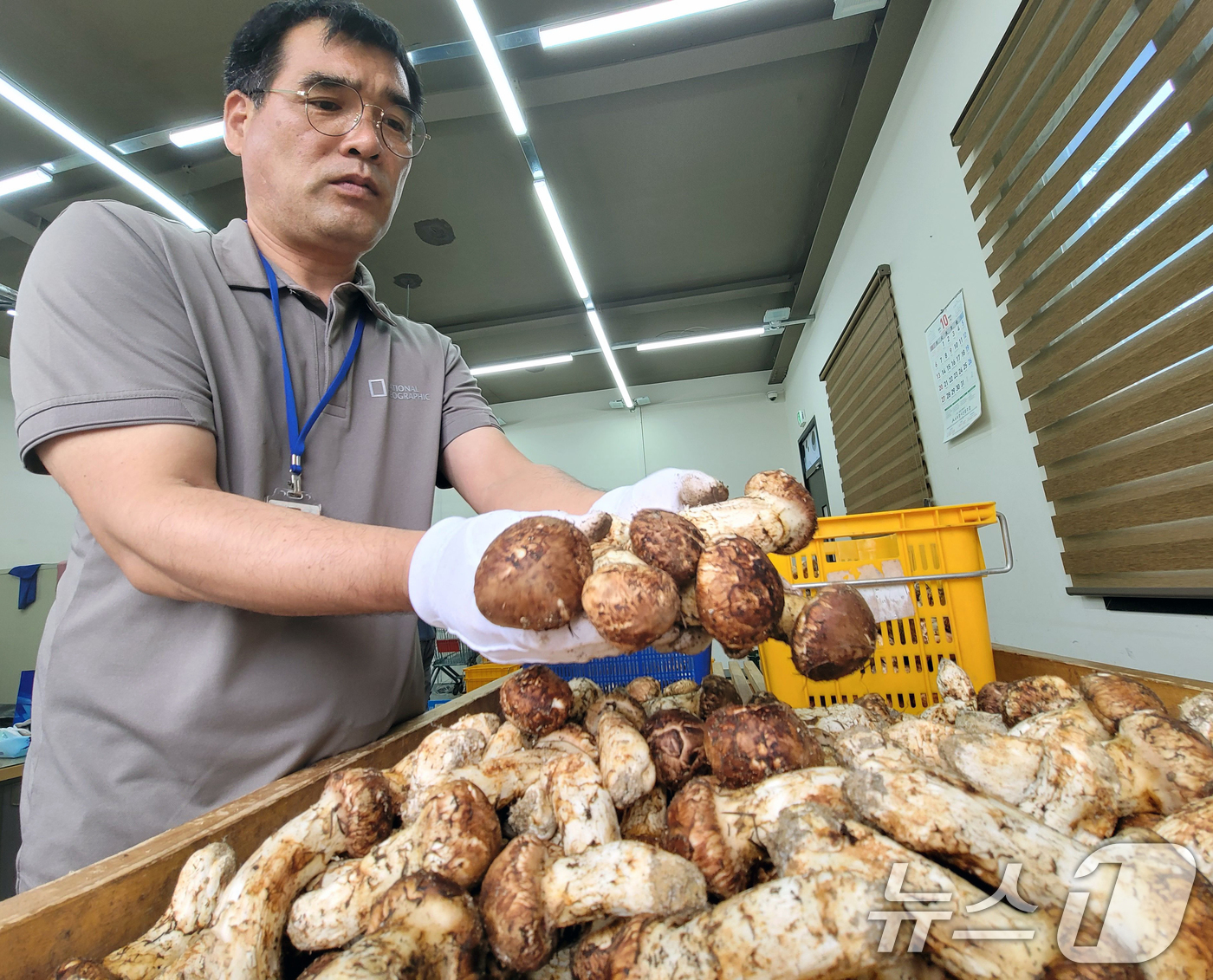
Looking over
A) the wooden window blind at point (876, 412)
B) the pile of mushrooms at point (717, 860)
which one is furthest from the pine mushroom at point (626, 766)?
the wooden window blind at point (876, 412)

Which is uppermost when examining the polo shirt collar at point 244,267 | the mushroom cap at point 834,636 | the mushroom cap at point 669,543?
the polo shirt collar at point 244,267

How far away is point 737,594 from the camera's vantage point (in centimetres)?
58

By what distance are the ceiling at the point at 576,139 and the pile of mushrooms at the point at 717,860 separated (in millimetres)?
3231

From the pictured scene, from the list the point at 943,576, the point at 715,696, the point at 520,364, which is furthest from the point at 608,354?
the point at 715,696

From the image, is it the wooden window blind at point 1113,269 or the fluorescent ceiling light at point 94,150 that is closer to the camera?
the wooden window blind at point 1113,269

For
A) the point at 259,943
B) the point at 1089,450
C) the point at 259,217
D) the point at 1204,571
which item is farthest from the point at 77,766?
the point at 1089,450

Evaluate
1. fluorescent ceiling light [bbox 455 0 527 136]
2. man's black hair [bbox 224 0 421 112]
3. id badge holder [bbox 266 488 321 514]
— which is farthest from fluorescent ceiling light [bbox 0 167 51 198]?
id badge holder [bbox 266 488 321 514]

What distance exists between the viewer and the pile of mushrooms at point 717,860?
404 mm

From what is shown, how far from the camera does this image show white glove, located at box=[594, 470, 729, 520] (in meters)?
0.84

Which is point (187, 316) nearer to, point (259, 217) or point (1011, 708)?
point (259, 217)

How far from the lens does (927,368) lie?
2.89m

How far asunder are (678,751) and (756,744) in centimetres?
12

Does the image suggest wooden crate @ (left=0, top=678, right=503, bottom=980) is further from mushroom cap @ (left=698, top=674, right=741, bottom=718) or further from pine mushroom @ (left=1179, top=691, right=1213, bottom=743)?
pine mushroom @ (left=1179, top=691, right=1213, bottom=743)

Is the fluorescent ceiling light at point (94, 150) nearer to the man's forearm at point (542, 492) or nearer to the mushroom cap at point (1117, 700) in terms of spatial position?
the man's forearm at point (542, 492)
